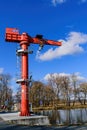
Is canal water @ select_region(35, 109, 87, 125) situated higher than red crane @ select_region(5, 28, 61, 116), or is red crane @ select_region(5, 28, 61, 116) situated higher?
red crane @ select_region(5, 28, 61, 116)

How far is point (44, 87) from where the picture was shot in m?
84.8

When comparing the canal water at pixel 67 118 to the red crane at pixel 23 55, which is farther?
the red crane at pixel 23 55

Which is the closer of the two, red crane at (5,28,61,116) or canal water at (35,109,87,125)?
canal water at (35,109,87,125)

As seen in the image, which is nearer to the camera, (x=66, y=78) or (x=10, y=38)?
(x=10, y=38)

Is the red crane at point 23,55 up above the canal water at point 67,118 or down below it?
above

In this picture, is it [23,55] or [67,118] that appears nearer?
[23,55]

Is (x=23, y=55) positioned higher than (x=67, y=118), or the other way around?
(x=23, y=55)

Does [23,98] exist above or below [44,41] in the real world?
below

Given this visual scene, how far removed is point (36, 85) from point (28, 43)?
171 ft

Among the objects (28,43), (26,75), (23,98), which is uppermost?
(28,43)

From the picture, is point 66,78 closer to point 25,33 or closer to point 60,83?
point 60,83

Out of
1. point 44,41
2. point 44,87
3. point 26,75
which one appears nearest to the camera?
point 26,75

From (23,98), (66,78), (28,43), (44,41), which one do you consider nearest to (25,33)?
(28,43)

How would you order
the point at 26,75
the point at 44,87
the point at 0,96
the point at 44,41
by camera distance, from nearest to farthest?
the point at 26,75
the point at 44,41
the point at 0,96
the point at 44,87
